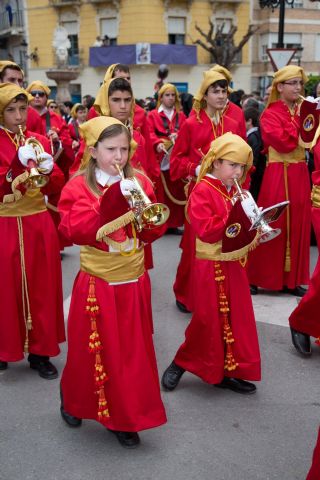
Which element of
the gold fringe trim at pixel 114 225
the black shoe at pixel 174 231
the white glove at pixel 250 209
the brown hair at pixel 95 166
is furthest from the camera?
the black shoe at pixel 174 231

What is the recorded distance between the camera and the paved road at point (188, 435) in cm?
289

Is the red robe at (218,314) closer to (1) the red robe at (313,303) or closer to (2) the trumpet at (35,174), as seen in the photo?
(1) the red robe at (313,303)

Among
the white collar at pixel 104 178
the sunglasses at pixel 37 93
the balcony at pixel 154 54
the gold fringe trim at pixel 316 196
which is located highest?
the balcony at pixel 154 54

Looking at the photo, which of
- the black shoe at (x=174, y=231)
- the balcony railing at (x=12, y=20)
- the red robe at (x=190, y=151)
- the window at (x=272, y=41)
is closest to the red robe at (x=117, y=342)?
the red robe at (x=190, y=151)

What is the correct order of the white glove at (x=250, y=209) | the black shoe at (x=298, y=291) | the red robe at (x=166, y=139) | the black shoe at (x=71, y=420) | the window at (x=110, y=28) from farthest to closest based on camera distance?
the window at (x=110, y=28)
the red robe at (x=166, y=139)
the black shoe at (x=298, y=291)
the black shoe at (x=71, y=420)
the white glove at (x=250, y=209)

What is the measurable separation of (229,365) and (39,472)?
131 centimetres

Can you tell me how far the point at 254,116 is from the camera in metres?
6.84

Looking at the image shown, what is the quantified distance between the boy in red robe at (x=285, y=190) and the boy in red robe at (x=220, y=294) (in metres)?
1.67

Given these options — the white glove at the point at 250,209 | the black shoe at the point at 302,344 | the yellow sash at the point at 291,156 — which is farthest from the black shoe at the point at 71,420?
the yellow sash at the point at 291,156

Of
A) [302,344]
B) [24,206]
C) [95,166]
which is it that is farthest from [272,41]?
[95,166]

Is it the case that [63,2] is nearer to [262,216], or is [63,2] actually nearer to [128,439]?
[262,216]

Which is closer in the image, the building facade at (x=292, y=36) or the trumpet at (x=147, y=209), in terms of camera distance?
the trumpet at (x=147, y=209)

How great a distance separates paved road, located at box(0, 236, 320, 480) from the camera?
2.89 m

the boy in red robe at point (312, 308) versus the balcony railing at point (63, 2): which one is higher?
the balcony railing at point (63, 2)
